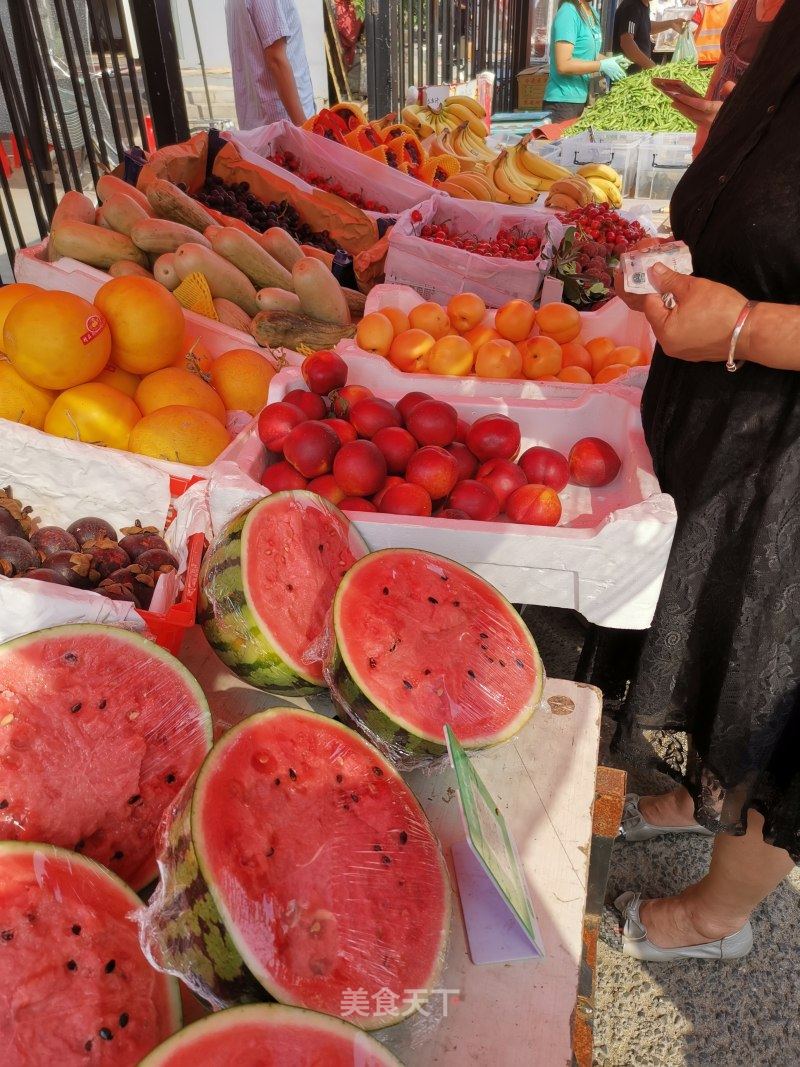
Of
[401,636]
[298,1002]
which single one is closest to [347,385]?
[401,636]

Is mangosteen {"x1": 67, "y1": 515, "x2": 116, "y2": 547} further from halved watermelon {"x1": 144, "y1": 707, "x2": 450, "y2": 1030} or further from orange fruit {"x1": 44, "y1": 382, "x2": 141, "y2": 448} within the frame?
halved watermelon {"x1": 144, "y1": 707, "x2": 450, "y2": 1030}

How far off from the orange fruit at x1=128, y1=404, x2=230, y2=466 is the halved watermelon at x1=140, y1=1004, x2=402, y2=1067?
1318 millimetres

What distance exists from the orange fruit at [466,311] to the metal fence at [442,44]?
7212mm

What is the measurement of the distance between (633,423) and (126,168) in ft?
9.25

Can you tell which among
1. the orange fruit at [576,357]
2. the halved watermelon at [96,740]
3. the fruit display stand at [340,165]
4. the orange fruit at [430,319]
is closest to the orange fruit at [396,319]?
the orange fruit at [430,319]

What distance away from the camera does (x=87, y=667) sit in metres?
1.10

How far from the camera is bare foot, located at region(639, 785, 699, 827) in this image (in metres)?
2.21

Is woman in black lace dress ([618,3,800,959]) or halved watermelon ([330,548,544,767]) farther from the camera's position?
woman in black lace dress ([618,3,800,959])

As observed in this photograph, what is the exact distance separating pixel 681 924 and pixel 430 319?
1.97m

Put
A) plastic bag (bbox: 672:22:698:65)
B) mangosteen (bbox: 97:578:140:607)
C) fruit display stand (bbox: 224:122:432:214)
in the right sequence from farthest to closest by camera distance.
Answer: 1. plastic bag (bbox: 672:22:698:65)
2. fruit display stand (bbox: 224:122:432:214)
3. mangosteen (bbox: 97:578:140:607)

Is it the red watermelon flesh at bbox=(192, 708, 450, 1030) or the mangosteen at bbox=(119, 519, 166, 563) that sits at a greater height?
the red watermelon flesh at bbox=(192, 708, 450, 1030)

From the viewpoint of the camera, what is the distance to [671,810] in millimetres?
2221

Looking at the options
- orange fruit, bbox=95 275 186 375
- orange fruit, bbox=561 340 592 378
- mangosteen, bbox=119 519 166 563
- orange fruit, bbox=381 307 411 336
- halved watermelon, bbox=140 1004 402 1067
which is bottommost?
orange fruit, bbox=561 340 592 378

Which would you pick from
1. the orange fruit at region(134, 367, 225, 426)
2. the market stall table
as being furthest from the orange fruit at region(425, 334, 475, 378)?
the market stall table
